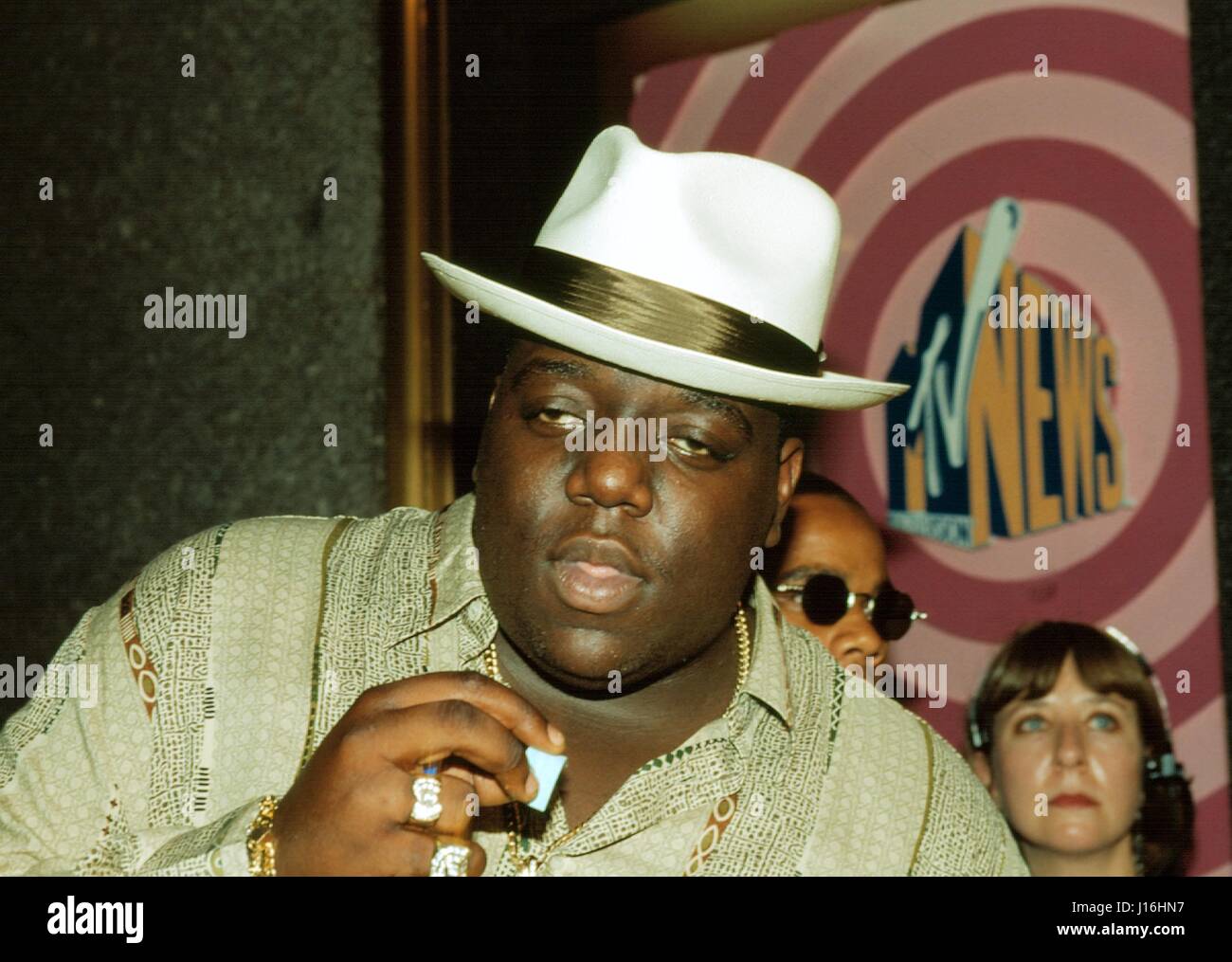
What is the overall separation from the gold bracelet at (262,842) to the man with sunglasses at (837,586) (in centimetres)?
156

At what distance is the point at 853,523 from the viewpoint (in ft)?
9.27

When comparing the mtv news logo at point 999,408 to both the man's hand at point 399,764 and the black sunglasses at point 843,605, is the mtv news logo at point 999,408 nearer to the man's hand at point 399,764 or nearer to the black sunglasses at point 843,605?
the black sunglasses at point 843,605

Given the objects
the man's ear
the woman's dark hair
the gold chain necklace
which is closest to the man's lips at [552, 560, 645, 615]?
the gold chain necklace

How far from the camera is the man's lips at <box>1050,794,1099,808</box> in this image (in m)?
2.57

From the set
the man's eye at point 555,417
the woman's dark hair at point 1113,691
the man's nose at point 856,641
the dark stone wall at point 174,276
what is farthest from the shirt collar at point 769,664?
the dark stone wall at point 174,276

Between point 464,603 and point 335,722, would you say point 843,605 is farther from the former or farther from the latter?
point 335,722

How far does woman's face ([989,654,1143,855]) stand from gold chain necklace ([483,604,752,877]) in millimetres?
960

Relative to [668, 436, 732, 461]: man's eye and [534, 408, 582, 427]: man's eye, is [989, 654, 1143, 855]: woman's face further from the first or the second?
[534, 408, 582, 427]: man's eye

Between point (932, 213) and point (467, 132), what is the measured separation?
1098 millimetres

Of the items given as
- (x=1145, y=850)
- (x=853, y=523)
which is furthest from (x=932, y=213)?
(x=1145, y=850)

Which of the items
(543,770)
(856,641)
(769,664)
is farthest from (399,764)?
(856,641)

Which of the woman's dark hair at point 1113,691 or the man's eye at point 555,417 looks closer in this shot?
the man's eye at point 555,417

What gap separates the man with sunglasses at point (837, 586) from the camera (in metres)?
2.75
